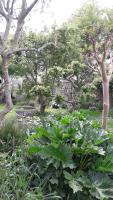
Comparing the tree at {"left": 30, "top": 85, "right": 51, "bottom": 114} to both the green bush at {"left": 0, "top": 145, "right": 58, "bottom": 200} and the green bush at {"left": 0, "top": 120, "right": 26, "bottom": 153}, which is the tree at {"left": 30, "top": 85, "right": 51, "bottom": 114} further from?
the green bush at {"left": 0, "top": 145, "right": 58, "bottom": 200}

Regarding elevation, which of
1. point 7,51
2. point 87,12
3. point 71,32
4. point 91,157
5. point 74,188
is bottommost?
point 74,188

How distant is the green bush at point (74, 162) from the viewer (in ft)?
9.04

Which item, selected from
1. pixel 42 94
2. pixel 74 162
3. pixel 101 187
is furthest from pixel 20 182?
pixel 42 94

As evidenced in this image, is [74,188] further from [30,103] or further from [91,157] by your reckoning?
[30,103]

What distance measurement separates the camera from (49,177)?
2832mm

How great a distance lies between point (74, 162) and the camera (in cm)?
291

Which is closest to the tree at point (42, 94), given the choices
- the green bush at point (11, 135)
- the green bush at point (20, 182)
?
the green bush at point (11, 135)

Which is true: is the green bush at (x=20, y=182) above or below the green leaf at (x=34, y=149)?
below

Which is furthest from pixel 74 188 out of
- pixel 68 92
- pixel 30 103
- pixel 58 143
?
pixel 30 103

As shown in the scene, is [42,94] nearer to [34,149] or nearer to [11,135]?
[11,135]

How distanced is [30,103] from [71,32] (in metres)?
3.59

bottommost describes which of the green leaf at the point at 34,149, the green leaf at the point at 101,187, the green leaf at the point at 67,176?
the green leaf at the point at 101,187

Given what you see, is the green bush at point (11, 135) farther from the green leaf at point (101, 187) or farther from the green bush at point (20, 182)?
the green leaf at point (101, 187)

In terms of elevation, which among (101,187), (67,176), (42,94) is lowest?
(101,187)
